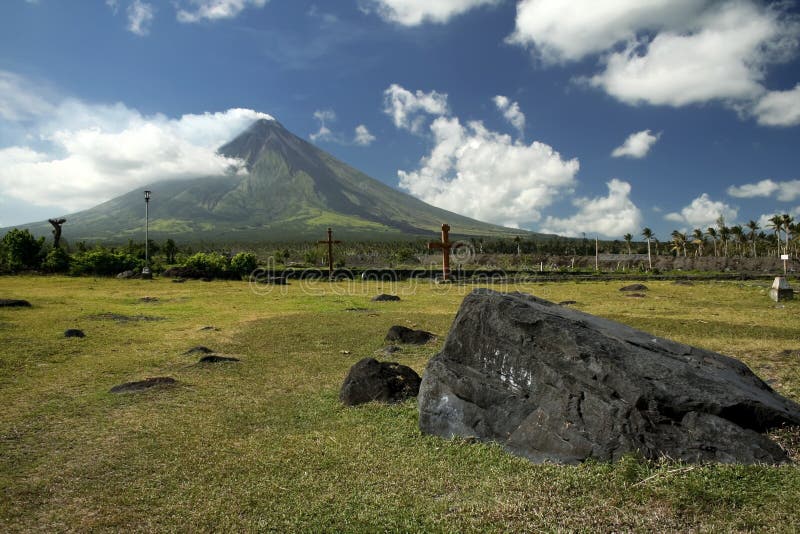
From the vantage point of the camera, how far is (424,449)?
30.0ft

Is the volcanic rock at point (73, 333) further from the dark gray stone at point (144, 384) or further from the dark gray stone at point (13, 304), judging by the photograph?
the dark gray stone at point (13, 304)

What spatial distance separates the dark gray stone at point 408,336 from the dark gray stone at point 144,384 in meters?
9.07

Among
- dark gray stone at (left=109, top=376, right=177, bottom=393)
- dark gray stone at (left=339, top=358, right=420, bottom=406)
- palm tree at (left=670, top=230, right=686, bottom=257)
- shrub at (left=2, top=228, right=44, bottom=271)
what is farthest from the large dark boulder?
palm tree at (left=670, top=230, right=686, bottom=257)

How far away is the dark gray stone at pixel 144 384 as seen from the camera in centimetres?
1366

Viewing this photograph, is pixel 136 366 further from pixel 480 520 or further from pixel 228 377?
pixel 480 520

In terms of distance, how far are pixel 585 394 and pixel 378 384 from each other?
5604mm

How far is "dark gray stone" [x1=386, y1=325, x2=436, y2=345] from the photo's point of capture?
20.7 m

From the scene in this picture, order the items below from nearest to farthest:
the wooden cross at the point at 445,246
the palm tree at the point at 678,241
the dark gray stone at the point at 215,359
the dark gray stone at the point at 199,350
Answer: the dark gray stone at the point at 215,359, the dark gray stone at the point at 199,350, the wooden cross at the point at 445,246, the palm tree at the point at 678,241

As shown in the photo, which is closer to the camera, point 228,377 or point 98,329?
point 228,377

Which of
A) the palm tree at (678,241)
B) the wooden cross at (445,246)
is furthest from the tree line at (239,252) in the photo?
the wooden cross at (445,246)

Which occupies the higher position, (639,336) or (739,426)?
(639,336)

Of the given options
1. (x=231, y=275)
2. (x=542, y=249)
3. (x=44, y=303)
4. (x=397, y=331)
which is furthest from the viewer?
(x=542, y=249)

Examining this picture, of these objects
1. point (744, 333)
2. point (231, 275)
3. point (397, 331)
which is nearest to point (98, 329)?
point (397, 331)

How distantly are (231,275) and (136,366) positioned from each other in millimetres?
43201
